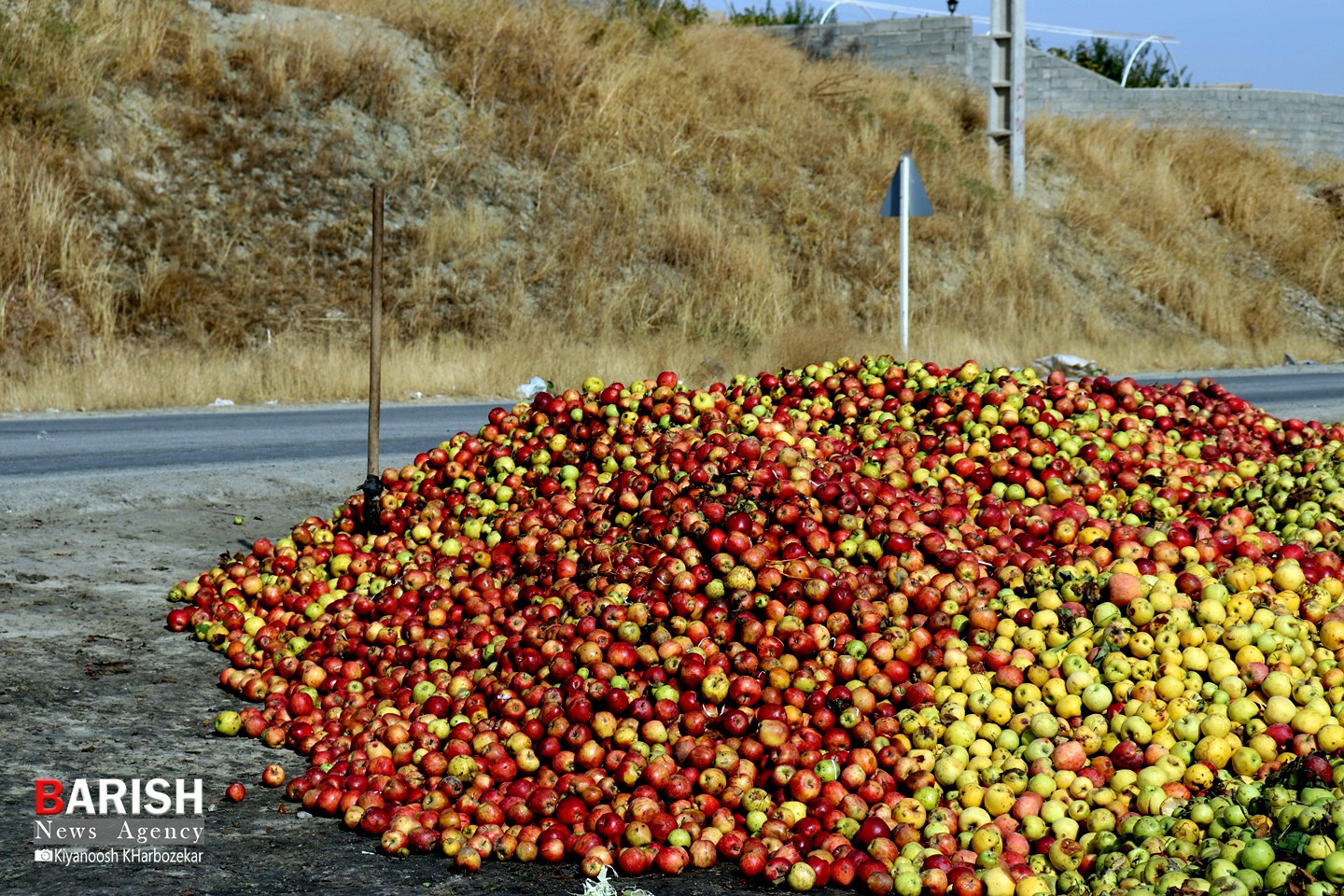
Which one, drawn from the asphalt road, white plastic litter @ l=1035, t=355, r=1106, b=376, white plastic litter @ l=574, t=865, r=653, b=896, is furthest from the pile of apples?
white plastic litter @ l=1035, t=355, r=1106, b=376

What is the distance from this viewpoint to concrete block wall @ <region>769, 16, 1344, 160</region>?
32906 millimetres

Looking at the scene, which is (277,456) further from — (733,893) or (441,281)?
(441,281)

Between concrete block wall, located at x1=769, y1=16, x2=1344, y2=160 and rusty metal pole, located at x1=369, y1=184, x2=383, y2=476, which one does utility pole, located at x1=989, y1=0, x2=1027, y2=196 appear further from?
rusty metal pole, located at x1=369, y1=184, x2=383, y2=476

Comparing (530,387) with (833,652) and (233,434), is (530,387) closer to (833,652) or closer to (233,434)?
(233,434)

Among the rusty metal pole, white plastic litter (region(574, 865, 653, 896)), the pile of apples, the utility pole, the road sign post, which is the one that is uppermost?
the utility pole

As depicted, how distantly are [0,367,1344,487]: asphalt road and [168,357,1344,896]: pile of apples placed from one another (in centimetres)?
402

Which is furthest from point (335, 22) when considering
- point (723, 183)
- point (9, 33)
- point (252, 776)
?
point (252, 776)

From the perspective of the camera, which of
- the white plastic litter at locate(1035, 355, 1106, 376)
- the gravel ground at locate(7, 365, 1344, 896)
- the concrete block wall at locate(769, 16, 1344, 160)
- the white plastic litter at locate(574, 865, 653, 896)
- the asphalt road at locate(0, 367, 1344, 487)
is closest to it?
the white plastic litter at locate(574, 865, 653, 896)

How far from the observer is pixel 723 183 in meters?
25.5

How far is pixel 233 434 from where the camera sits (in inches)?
468

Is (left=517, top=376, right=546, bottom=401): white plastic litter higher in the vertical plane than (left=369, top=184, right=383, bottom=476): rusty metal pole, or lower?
lower

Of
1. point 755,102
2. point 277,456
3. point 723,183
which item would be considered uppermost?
point 755,102

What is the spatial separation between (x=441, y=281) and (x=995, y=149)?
1402cm

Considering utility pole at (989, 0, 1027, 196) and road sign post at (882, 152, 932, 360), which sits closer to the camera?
road sign post at (882, 152, 932, 360)
